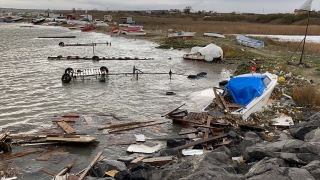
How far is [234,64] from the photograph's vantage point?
27.7 meters

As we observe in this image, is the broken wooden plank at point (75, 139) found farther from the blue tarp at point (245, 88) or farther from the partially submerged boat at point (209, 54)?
the partially submerged boat at point (209, 54)

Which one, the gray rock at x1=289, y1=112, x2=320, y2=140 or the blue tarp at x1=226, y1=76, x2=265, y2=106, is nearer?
the gray rock at x1=289, y1=112, x2=320, y2=140

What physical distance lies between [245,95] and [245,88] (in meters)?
0.35

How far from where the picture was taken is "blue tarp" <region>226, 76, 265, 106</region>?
45.9 feet

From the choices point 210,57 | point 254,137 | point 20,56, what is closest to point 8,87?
point 20,56

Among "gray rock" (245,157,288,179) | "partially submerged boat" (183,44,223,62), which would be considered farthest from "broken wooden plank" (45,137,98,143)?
"partially submerged boat" (183,44,223,62)

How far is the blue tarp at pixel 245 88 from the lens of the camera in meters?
14.0

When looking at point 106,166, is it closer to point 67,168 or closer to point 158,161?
point 67,168

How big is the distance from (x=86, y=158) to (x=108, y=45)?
114 ft

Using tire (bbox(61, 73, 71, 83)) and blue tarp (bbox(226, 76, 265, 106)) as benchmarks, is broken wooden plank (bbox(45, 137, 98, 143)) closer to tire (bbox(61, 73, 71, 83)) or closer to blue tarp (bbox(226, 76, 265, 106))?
blue tarp (bbox(226, 76, 265, 106))

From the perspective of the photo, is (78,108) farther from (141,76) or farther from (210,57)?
(210,57)

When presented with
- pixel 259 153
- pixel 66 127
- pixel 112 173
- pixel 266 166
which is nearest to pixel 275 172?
pixel 266 166

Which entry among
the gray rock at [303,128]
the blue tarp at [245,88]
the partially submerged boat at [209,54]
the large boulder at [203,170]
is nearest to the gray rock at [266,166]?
the large boulder at [203,170]

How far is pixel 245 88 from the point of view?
14195mm
